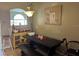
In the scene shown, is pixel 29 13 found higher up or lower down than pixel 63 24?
higher up

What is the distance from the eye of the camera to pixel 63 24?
5.10 feet

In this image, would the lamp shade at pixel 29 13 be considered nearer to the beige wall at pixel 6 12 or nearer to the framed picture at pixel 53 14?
the beige wall at pixel 6 12

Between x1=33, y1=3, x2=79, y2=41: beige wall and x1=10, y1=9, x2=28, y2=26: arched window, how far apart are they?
0.39 feet

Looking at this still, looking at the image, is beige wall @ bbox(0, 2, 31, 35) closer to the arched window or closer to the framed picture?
the arched window

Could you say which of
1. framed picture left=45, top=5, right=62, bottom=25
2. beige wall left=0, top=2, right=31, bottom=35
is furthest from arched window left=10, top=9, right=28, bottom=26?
framed picture left=45, top=5, right=62, bottom=25

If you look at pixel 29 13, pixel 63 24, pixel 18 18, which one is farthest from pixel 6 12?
pixel 63 24

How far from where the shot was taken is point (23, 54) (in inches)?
63.9

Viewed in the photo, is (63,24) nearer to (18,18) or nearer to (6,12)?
(18,18)

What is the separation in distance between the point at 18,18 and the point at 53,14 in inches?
14.7

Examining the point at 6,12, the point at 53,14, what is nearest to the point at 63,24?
the point at 53,14

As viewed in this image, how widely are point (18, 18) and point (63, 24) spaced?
18.9 inches

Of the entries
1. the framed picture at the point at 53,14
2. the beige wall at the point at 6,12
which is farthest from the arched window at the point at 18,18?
the framed picture at the point at 53,14

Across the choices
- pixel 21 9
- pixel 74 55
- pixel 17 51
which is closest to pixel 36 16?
pixel 21 9

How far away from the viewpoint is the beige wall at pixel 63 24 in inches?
60.6
